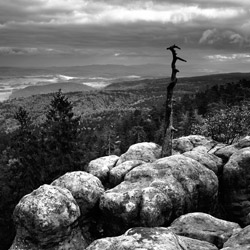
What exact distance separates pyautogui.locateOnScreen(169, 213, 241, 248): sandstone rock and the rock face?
7623 millimetres

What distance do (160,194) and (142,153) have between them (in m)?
13.3

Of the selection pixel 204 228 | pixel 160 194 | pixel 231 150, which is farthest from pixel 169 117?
pixel 204 228

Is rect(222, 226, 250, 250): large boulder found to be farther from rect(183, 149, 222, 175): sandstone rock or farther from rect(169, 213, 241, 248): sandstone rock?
rect(183, 149, 222, 175): sandstone rock

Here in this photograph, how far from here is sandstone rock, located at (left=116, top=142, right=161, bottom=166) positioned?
36812 mm

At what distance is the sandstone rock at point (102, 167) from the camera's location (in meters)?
34.0

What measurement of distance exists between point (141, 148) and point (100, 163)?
548 centimetres

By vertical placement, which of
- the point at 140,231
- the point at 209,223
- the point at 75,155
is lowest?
the point at 75,155

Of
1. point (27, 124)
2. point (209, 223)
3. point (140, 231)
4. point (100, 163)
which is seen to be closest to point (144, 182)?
point (209, 223)

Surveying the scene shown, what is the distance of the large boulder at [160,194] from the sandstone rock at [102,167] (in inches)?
224

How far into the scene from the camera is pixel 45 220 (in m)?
22.1

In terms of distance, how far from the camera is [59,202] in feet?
75.7

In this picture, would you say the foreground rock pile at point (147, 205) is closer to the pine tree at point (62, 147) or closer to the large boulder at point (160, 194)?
the large boulder at point (160, 194)

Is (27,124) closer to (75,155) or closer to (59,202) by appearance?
(75,155)

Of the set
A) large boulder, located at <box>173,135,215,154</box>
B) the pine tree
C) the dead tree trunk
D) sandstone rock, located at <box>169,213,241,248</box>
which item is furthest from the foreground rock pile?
the pine tree
